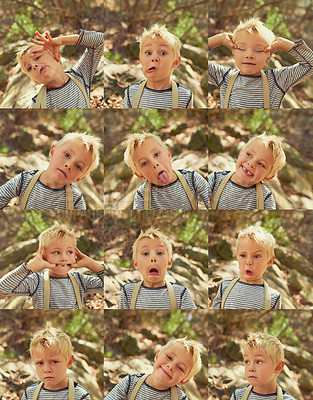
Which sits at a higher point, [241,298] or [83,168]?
[83,168]

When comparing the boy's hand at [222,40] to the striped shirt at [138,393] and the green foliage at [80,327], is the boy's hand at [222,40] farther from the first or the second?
the striped shirt at [138,393]

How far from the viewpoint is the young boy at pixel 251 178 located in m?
2.22

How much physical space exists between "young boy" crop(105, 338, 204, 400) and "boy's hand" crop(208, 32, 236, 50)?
1131mm

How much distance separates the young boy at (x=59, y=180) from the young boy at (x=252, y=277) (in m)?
0.63

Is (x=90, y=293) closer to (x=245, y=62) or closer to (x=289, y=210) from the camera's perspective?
(x=289, y=210)

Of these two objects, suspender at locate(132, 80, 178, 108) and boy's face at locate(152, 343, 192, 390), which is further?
suspender at locate(132, 80, 178, 108)

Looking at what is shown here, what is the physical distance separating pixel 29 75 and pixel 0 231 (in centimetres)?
60

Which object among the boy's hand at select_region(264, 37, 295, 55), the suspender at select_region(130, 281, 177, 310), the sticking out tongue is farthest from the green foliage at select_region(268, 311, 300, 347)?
the boy's hand at select_region(264, 37, 295, 55)

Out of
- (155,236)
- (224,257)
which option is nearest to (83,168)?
(155,236)

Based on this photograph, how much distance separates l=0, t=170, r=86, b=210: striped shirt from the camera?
2236mm

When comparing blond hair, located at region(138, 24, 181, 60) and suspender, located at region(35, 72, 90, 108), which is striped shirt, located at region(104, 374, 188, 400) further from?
blond hair, located at region(138, 24, 181, 60)

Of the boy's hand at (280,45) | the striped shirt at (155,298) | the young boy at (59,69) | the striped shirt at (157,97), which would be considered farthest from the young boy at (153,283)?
the boy's hand at (280,45)

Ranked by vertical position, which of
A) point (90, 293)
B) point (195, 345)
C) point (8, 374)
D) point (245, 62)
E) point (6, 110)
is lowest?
point (8, 374)

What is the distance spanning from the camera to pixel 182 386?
7.29 ft
